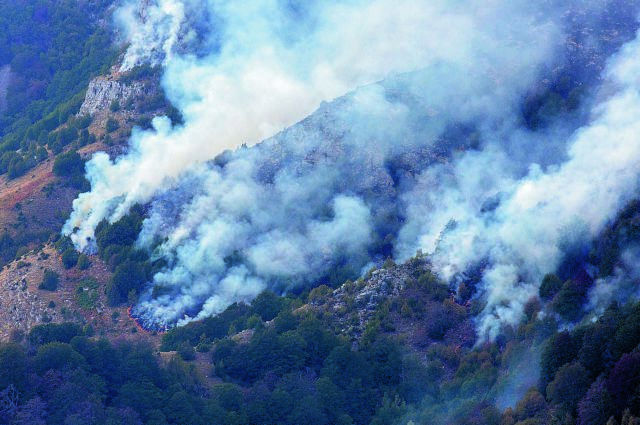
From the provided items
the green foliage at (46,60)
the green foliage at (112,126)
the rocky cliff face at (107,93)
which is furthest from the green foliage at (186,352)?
the green foliage at (46,60)

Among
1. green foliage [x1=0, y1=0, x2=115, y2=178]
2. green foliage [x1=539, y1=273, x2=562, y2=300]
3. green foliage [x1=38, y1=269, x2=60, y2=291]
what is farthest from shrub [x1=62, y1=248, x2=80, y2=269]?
green foliage [x1=539, y1=273, x2=562, y2=300]

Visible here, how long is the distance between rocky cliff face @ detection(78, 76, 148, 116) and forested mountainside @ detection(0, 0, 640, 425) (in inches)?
7.2

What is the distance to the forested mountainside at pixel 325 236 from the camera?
105m

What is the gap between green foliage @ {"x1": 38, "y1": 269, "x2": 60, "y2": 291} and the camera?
409 feet

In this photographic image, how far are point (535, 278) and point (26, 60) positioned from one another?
72786 mm

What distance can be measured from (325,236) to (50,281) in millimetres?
19565

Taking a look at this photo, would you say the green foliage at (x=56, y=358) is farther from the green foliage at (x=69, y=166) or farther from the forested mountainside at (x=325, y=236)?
the green foliage at (x=69, y=166)

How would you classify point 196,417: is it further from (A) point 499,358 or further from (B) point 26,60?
(B) point 26,60

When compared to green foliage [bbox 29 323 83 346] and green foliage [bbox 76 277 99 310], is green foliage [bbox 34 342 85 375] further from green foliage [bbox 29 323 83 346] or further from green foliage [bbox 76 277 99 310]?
green foliage [bbox 76 277 99 310]

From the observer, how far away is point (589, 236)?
11106 centimetres

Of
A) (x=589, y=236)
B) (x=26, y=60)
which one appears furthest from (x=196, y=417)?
(x=26, y=60)

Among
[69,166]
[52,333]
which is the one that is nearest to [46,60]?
[69,166]

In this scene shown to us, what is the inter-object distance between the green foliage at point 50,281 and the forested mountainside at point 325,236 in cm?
19

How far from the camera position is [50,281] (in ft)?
410
